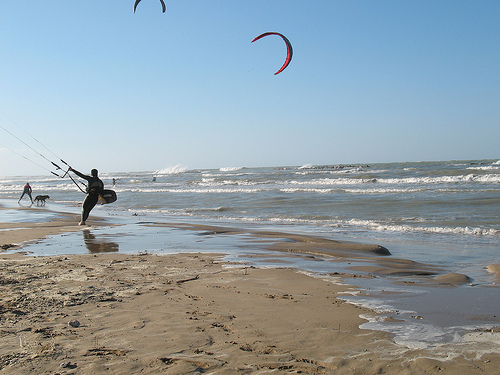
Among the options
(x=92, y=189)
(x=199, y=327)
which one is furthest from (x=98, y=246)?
(x=199, y=327)

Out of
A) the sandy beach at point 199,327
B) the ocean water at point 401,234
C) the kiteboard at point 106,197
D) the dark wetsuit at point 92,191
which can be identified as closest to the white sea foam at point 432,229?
the ocean water at point 401,234

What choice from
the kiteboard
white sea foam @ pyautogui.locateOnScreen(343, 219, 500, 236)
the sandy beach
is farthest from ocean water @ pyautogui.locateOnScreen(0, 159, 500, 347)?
the kiteboard

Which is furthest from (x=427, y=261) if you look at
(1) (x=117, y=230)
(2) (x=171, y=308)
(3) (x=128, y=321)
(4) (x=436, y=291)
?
(1) (x=117, y=230)

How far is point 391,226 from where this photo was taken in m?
11.3

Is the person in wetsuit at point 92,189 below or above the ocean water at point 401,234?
above

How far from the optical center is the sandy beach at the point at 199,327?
2.68 m

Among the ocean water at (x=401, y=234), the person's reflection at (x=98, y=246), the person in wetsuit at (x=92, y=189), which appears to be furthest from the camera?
the person in wetsuit at (x=92, y=189)

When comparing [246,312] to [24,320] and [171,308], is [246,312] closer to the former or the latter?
[171,308]

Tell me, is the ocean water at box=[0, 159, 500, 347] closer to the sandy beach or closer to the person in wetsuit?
the sandy beach

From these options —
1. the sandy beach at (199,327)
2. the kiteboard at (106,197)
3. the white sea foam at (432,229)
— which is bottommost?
the white sea foam at (432,229)

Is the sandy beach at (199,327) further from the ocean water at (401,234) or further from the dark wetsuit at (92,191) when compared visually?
the dark wetsuit at (92,191)

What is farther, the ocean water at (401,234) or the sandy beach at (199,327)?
the ocean water at (401,234)

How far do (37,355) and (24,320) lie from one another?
0.81 m

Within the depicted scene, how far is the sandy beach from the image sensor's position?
2.68 metres
